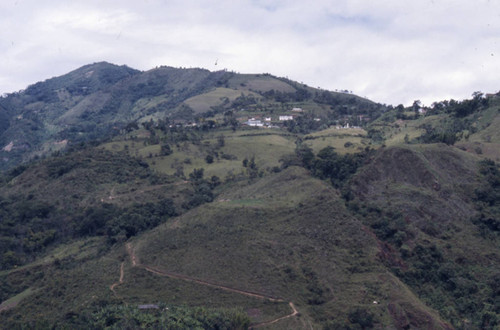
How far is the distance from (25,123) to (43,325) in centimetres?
11859

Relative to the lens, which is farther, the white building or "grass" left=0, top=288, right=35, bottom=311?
the white building

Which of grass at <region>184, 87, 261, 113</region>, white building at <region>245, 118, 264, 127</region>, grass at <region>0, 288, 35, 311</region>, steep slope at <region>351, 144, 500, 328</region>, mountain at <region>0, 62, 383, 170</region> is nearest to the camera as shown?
steep slope at <region>351, 144, 500, 328</region>

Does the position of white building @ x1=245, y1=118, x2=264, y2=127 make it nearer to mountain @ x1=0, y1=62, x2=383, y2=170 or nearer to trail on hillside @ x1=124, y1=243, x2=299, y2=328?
mountain @ x1=0, y1=62, x2=383, y2=170

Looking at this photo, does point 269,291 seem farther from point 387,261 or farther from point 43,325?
point 43,325

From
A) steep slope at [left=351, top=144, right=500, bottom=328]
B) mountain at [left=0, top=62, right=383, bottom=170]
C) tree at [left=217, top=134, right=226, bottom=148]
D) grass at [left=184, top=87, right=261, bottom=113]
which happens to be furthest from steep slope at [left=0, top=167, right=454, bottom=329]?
grass at [left=184, top=87, right=261, bottom=113]

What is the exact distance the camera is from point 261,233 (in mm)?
38781

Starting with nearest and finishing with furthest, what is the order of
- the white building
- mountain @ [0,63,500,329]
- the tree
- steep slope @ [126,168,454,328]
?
1. steep slope @ [126,168,454,328]
2. mountain @ [0,63,500,329]
3. the tree
4. the white building

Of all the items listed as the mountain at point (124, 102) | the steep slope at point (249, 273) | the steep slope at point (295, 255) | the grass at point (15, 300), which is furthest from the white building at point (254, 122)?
the grass at point (15, 300)

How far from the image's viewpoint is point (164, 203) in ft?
172

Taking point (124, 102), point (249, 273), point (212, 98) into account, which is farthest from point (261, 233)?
point (124, 102)

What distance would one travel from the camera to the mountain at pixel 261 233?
1235 inches

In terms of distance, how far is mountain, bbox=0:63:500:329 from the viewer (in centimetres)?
3136

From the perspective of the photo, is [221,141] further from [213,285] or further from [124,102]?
[124,102]

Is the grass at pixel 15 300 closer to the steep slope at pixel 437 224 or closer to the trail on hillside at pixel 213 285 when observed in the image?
the trail on hillside at pixel 213 285
